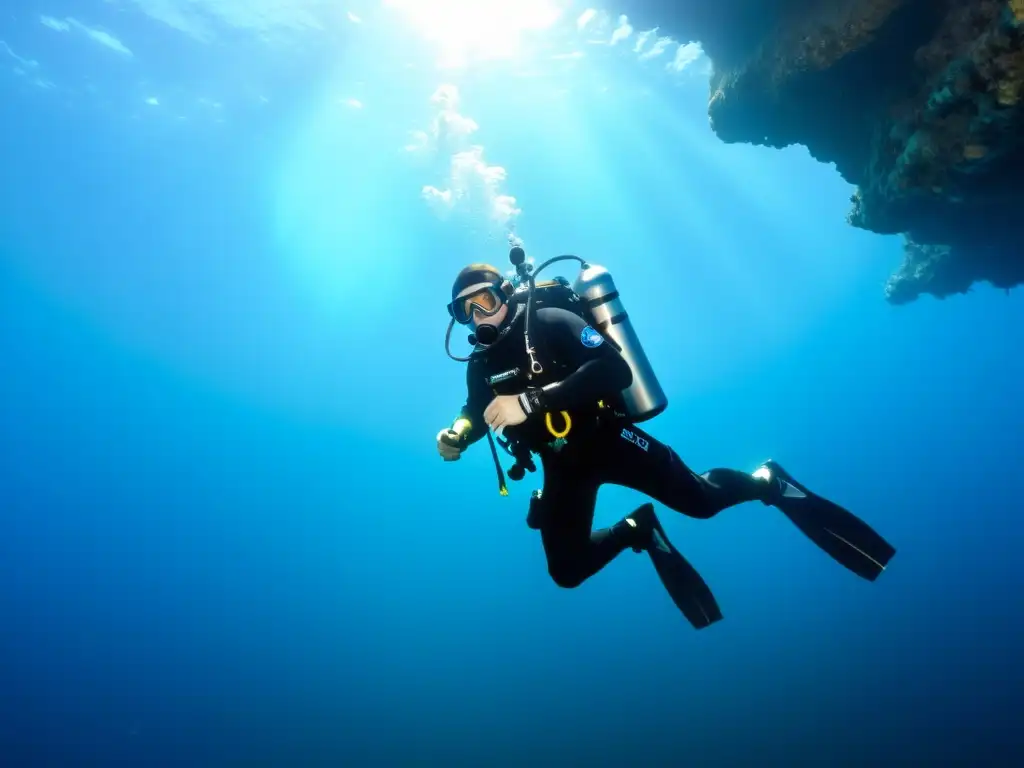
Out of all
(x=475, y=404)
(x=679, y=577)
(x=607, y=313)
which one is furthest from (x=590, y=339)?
(x=679, y=577)

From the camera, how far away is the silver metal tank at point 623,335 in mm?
4062

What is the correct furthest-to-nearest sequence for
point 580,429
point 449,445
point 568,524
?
1. point 449,445
2. point 568,524
3. point 580,429

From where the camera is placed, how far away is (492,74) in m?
18.7

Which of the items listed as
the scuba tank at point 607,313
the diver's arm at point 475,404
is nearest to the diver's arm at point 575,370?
the scuba tank at point 607,313

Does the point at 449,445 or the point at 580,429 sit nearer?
the point at 580,429

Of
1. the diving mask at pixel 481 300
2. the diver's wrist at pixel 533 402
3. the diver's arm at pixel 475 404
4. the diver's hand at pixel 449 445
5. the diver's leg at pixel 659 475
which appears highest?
the diving mask at pixel 481 300

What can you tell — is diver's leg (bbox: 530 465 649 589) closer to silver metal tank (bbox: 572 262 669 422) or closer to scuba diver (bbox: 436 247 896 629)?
scuba diver (bbox: 436 247 896 629)

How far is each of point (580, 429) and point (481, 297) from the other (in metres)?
1.31

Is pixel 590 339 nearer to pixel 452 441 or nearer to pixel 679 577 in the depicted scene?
pixel 452 441

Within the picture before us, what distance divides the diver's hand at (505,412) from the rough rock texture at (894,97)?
5.94m

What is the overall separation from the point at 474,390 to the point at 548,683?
42.1 metres

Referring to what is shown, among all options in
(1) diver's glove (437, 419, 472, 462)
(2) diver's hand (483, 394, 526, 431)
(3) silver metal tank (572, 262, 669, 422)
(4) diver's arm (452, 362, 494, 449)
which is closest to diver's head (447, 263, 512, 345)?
(4) diver's arm (452, 362, 494, 449)

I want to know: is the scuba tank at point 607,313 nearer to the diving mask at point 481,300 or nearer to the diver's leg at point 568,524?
the diving mask at point 481,300

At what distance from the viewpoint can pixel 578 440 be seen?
355cm
